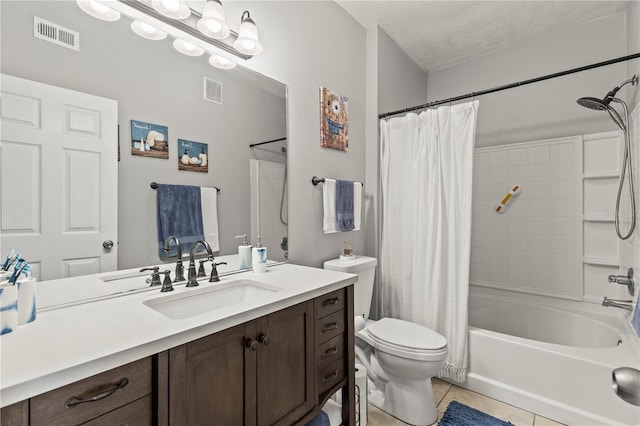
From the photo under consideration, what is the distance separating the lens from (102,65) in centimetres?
114

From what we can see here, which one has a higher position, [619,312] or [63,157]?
[63,157]

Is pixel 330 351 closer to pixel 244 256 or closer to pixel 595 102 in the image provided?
pixel 244 256

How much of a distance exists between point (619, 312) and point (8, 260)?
3.28 m

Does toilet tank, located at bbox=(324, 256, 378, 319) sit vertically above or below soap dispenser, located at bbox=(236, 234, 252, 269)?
below

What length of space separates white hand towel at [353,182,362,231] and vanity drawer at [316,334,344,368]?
3.30 ft

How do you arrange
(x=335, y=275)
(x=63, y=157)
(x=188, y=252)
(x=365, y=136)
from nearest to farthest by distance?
(x=63, y=157) < (x=188, y=252) < (x=335, y=275) < (x=365, y=136)

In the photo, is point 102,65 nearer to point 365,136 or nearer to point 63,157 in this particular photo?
point 63,157

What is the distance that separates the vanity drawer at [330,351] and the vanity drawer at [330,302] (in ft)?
0.43

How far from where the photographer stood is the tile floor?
68.6 inches

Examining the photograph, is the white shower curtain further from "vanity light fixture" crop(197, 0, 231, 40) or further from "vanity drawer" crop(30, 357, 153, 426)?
"vanity drawer" crop(30, 357, 153, 426)

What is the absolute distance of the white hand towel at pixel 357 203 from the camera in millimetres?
2299

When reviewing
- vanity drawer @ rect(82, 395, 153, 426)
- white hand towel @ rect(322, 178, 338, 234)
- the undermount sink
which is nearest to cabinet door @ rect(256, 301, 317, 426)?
the undermount sink

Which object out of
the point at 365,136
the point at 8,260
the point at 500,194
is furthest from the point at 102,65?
the point at 500,194

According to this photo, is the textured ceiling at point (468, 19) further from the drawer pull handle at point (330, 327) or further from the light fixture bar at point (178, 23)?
the drawer pull handle at point (330, 327)
